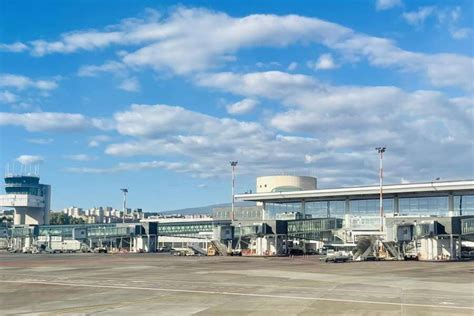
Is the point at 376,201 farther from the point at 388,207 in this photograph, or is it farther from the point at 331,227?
the point at 331,227

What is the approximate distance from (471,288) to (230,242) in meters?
96.1

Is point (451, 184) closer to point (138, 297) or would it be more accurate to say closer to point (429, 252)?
point (429, 252)

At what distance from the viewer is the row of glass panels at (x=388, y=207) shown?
15488 cm

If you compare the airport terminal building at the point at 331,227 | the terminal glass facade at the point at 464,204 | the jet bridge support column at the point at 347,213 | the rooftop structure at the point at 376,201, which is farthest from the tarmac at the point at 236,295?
the jet bridge support column at the point at 347,213

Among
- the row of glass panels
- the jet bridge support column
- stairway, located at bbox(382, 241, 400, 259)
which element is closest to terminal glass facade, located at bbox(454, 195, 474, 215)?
the row of glass panels

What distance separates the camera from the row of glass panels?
155 meters

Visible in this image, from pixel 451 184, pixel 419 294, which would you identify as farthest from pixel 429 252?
pixel 419 294

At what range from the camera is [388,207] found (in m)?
168

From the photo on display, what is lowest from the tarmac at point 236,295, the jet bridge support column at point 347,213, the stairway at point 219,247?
the stairway at point 219,247

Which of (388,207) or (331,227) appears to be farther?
(388,207)

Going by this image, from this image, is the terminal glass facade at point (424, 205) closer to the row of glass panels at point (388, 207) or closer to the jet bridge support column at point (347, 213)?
the row of glass panels at point (388, 207)

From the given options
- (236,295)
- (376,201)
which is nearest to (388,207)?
(376,201)

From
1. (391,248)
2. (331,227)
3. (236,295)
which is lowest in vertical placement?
(391,248)

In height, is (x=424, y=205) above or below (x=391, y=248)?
above
